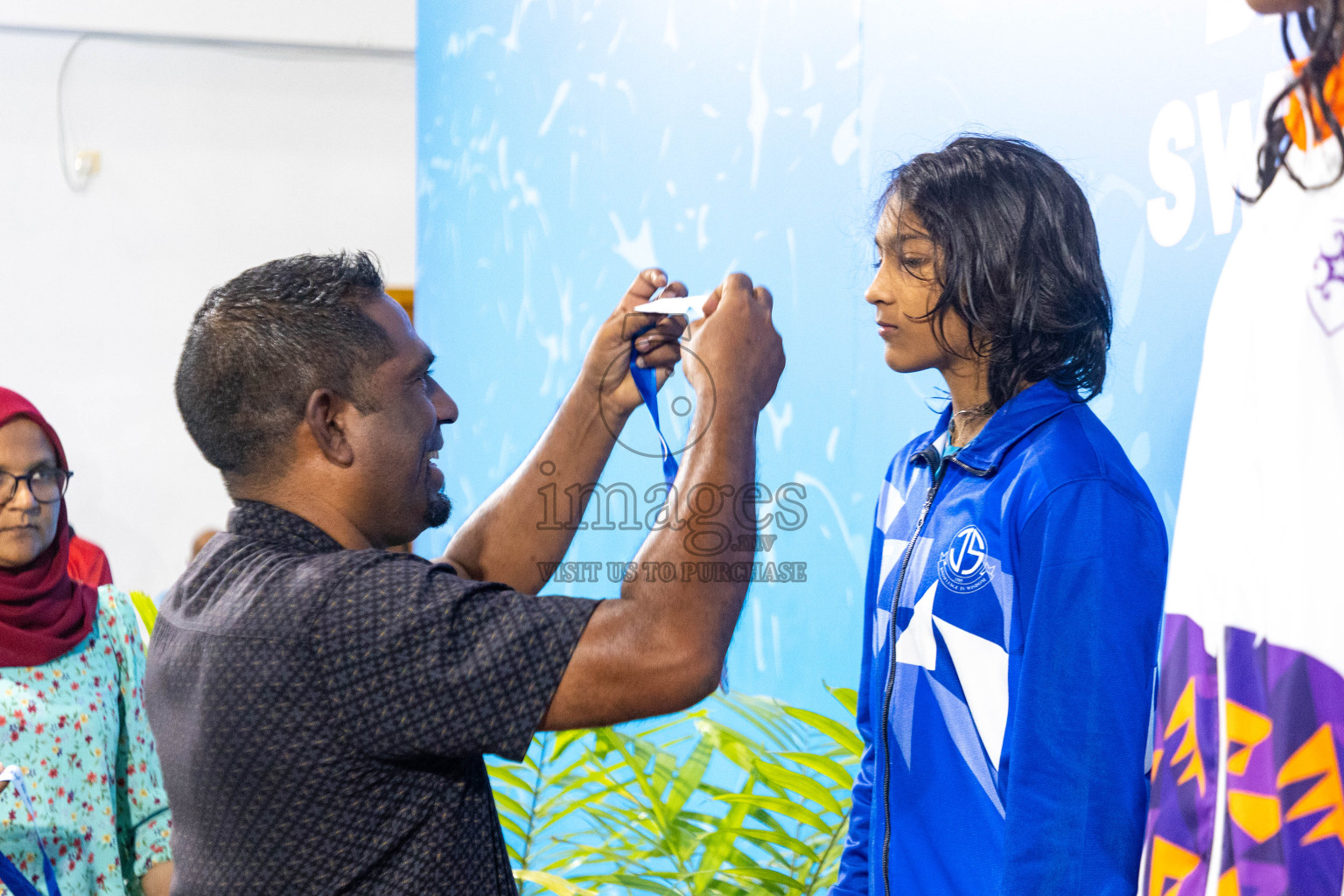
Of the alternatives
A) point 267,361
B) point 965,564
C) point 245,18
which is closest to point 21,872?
point 267,361

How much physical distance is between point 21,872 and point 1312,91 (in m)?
1.85

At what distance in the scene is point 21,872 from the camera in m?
1.68

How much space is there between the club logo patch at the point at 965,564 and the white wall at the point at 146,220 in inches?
196

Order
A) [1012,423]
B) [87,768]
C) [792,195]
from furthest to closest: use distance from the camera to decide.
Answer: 1. [792,195]
2. [87,768]
3. [1012,423]

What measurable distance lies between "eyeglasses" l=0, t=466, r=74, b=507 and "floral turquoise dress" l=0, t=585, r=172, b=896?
226mm

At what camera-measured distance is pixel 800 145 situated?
2.29m

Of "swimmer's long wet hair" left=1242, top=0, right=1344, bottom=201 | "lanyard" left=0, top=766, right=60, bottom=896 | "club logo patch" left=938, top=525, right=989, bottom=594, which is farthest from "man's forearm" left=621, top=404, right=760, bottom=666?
"lanyard" left=0, top=766, right=60, bottom=896

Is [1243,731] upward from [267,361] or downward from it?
downward

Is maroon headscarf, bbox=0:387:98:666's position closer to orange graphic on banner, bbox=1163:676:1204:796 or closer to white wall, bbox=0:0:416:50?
orange graphic on banner, bbox=1163:676:1204:796

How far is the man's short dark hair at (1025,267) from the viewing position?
4.15ft

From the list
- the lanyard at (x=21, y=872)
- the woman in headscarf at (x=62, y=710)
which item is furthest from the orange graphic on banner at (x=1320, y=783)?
the woman in headscarf at (x=62, y=710)

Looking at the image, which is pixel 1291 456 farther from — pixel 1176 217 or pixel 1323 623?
pixel 1176 217

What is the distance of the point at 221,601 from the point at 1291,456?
91 cm

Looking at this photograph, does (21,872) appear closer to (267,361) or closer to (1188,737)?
(267,361)
